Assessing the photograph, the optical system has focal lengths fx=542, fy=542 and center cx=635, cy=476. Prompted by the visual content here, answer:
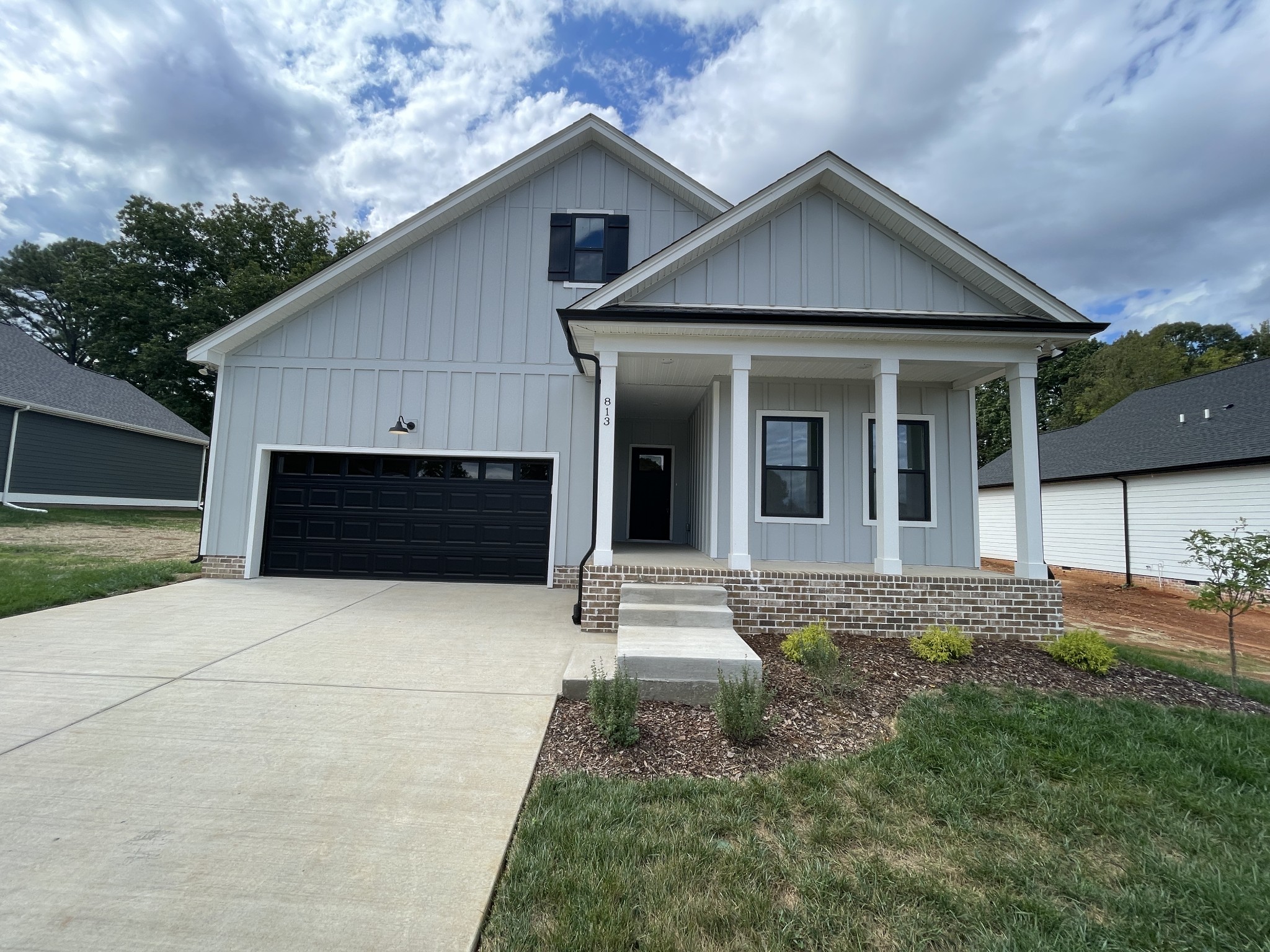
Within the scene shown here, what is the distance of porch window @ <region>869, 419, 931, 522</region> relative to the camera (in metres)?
7.79

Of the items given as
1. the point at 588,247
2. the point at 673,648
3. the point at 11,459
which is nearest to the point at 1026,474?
the point at 673,648

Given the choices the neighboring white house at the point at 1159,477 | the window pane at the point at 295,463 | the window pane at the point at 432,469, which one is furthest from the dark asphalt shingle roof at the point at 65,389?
the neighboring white house at the point at 1159,477

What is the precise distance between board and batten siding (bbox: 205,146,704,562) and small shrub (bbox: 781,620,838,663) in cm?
469

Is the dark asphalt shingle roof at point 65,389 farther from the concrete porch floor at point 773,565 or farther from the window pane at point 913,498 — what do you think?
the window pane at point 913,498

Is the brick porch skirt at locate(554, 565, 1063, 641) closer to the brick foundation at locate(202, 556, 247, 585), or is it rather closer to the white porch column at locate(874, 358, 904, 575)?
the white porch column at locate(874, 358, 904, 575)

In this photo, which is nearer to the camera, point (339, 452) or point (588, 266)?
point (339, 452)

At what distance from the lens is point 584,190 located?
9844 mm

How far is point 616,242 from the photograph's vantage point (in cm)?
970

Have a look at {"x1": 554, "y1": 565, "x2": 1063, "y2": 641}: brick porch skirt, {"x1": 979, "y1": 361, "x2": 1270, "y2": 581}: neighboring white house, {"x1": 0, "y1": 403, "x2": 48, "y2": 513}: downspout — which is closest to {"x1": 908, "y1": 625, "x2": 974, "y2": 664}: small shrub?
{"x1": 554, "y1": 565, "x2": 1063, "y2": 641}: brick porch skirt

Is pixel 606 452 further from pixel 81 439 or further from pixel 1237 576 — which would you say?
pixel 81 439

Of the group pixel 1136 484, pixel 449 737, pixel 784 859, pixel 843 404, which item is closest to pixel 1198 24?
pixel 843 404

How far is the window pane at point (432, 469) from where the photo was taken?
940 cm

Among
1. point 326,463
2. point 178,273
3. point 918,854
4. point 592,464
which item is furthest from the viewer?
point 178,273

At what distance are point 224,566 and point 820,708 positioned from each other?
9.71 m
